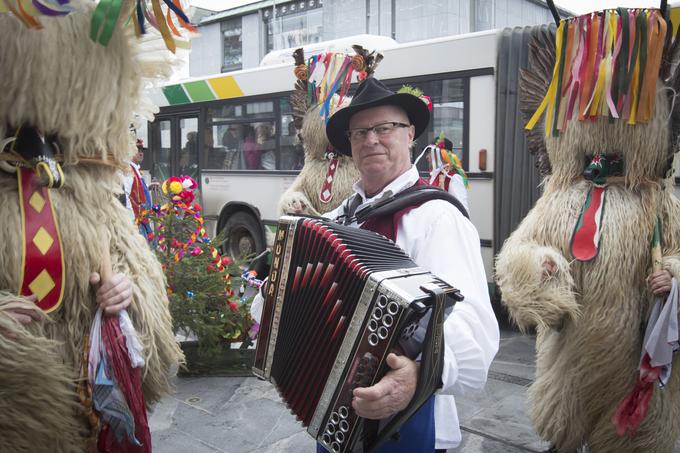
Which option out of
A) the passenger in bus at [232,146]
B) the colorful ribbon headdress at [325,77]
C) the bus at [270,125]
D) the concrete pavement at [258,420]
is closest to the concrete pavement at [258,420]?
the concrete pavement at [258,420]

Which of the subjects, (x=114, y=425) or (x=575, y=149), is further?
(x=575, y=149)

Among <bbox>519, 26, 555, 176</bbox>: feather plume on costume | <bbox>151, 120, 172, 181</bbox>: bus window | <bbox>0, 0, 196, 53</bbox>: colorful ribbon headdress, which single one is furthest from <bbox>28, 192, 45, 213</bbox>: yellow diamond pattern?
<bbox>151, 120, 172, 181</bbox>: bus window

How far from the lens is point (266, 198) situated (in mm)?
Result: 7652

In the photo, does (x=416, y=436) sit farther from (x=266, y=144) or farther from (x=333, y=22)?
(x=333, y=22)

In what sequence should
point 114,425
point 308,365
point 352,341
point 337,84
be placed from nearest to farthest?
point 352,341
point 308,365
point 114,425
point 337,84

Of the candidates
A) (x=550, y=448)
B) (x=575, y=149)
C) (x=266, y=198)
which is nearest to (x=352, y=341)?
(x=575, y=149)

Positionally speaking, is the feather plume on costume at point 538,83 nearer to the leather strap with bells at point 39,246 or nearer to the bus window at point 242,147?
the leather strap with bells at point 39,246

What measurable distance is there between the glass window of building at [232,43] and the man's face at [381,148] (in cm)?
1419

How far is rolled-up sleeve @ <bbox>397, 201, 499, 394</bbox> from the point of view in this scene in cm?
161

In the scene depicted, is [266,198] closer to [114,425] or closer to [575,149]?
[575,149]

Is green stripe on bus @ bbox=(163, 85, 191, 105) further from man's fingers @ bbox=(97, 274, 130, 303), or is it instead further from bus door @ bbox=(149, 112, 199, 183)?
man's fingers @ bbox=(97, 274, 130, 303)

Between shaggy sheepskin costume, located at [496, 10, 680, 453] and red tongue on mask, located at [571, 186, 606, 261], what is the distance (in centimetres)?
3

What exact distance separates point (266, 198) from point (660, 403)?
5622 mm

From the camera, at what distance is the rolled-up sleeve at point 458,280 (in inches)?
63.5
